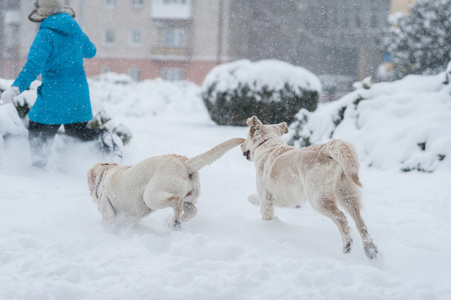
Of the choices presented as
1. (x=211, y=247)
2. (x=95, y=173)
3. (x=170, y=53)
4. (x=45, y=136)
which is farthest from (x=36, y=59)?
(x=170, y=53)

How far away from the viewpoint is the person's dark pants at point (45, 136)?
524 cm

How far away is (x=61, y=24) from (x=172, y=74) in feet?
101

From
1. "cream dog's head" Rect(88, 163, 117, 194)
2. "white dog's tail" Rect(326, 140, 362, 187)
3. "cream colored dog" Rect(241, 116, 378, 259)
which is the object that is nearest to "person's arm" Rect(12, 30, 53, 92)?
"cream dog's head" Rect(88, 163, 117, 194)

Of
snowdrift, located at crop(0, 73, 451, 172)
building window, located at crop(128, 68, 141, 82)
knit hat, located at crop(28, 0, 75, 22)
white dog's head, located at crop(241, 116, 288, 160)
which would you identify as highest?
knit hat, located at crop(28, 0, 75, 22)

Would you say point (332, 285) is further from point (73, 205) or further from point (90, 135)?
point (90, 135)

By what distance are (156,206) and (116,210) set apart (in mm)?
465

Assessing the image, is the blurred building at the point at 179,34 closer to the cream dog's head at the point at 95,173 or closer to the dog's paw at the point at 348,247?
the cream dog's head at the point at 95,173

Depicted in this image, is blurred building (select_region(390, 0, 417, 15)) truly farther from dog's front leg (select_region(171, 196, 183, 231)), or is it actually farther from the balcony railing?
dog's front leg (select_region(171, 196, 183, 231))

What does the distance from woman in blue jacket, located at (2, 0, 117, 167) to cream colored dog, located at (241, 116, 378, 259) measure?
250 centimetres

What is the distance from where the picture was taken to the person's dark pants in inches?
206

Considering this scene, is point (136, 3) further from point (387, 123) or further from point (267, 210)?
point (267, 210)

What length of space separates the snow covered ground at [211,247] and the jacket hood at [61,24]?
1401mm

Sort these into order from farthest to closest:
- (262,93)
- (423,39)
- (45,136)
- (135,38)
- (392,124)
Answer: (135,38), (423,39), (262,93), (392,124), (45,136)

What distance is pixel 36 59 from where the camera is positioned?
485 cm
